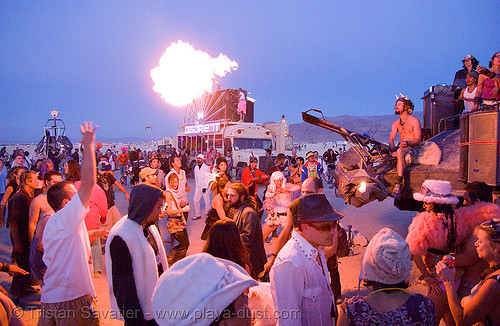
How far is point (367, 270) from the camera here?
2039mm

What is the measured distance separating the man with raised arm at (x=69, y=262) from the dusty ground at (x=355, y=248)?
150 cm

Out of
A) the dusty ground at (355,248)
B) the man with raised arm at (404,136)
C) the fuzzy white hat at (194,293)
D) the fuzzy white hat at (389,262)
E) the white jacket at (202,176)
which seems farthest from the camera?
the white jacket at (202,176)

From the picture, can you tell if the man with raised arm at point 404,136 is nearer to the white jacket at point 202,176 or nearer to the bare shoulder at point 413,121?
the bare shoulder at point 413,121

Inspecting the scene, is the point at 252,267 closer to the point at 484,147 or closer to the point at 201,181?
the point at 484,147

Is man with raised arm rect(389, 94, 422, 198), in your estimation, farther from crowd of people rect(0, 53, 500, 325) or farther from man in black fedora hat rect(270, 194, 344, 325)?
man in black fedora hat rect(270, 194, 344, 325)

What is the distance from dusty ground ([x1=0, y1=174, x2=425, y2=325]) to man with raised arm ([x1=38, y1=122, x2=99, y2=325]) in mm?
1499

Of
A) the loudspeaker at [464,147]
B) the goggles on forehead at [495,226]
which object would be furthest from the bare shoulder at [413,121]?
the goggles on forehead at [495,226]

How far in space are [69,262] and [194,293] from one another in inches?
67.6

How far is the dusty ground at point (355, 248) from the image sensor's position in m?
4.61

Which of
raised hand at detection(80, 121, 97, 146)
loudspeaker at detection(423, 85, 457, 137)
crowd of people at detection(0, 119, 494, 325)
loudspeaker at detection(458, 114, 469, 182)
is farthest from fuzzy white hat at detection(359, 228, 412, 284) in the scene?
loudspeaker at detection(423, 85, 457, 137)

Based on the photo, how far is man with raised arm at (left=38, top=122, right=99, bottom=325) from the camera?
2.60 meters

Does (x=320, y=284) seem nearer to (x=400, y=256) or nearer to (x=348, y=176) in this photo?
(x=400, y=256)

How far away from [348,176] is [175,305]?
659cm

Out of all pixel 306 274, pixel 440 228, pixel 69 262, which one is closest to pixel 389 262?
pixel 306 274
